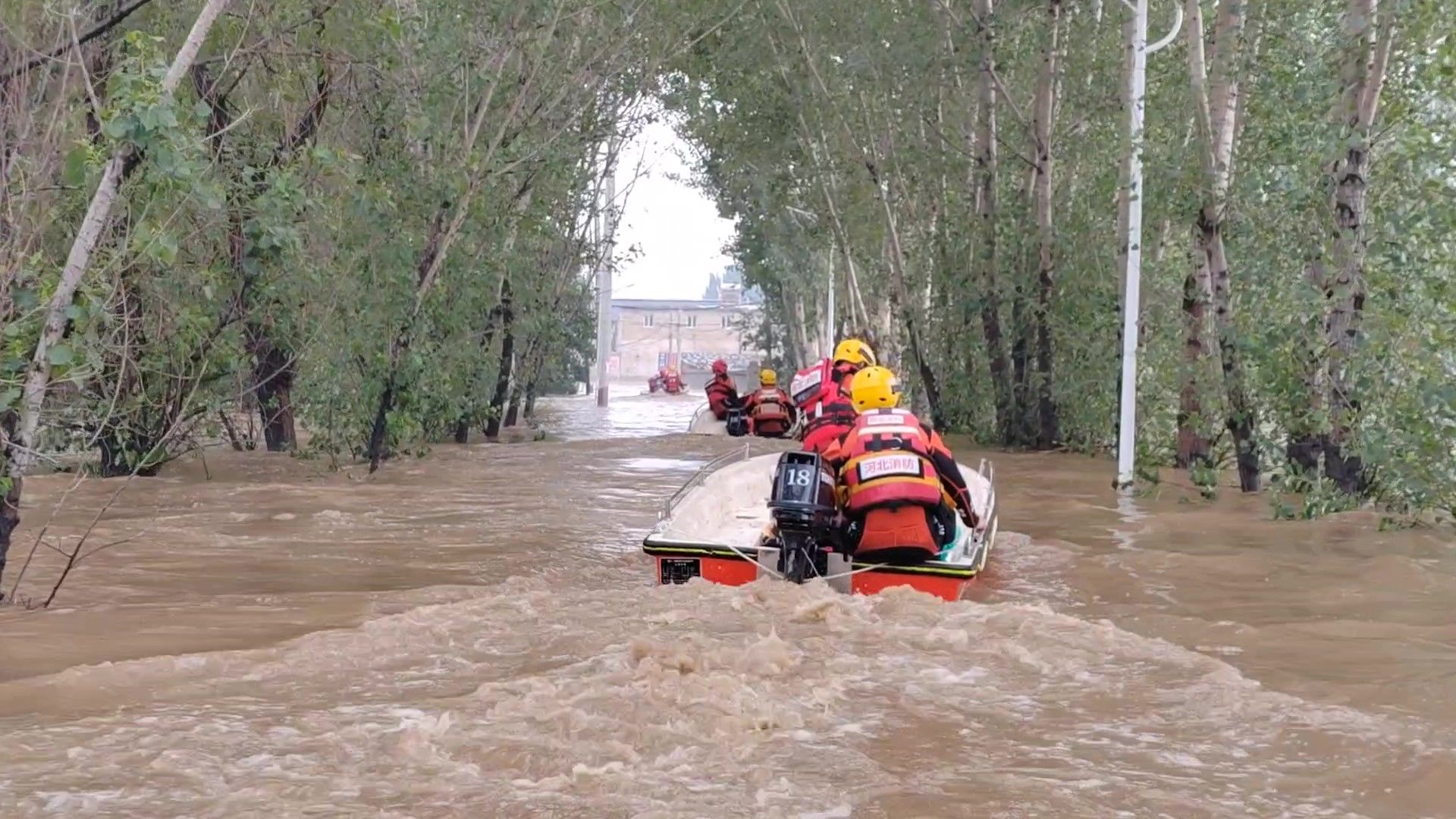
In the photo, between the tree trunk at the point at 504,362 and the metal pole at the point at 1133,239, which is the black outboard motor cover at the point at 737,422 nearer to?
the tree trunk at the point at 504,362

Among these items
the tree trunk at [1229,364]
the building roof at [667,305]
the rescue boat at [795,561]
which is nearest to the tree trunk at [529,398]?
the tree trunk at [1229,364]

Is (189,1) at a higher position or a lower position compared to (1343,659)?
higher

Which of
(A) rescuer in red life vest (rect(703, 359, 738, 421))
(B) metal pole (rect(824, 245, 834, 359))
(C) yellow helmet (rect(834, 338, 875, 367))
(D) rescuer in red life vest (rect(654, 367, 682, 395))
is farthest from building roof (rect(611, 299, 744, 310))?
(C) yellow helmet (rect(834, 338, 875, 367))

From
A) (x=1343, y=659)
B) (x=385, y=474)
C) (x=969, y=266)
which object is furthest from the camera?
(x=969, y=266)

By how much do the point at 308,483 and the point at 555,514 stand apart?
389 cm

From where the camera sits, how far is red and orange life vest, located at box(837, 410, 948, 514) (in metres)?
9.47

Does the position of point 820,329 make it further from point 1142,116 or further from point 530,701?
point 530,701

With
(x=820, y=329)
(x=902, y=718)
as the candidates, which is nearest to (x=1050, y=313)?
(x=902, y=718)

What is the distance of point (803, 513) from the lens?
9.33m

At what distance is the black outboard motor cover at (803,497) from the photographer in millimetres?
9336

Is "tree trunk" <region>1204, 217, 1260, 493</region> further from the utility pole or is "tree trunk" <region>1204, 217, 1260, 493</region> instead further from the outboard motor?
the utility pole

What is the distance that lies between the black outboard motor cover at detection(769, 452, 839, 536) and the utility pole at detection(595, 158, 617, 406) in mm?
22013

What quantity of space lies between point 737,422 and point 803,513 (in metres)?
19.5

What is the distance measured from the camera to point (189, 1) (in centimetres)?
1483
